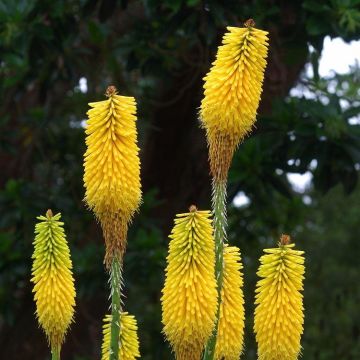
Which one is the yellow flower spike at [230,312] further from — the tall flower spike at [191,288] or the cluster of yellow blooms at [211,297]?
the tall flower spike at [191,288]

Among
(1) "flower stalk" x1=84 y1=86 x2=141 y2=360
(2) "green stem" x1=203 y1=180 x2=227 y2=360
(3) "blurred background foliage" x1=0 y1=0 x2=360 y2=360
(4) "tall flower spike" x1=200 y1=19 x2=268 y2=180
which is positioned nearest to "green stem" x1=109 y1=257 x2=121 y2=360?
(1) "flower stalk" x1=84 y1=86 x2=141 y2=360

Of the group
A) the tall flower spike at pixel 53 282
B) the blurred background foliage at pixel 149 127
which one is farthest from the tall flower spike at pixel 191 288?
the blurred background foliage at pixel 149 127

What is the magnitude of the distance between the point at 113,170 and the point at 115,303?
438 mm

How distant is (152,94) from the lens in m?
11.9

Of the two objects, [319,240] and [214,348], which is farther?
[319,240]

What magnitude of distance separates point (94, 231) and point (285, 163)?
3.42 metres

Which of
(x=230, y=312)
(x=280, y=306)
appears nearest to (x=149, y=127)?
(x=230, y=312)

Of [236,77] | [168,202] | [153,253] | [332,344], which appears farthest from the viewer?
[332,344]

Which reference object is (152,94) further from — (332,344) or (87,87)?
(332,344)

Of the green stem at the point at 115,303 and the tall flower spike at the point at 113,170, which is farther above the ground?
the tall flower spike at the point at 113,170

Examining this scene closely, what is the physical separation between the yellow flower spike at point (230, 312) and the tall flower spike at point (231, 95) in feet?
1.14

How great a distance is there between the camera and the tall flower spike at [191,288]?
11.9 ft

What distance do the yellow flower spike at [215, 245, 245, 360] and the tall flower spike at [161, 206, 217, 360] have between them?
216 millimetres

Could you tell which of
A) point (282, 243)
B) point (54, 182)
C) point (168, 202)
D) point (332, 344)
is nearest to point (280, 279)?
point (282, 243)
